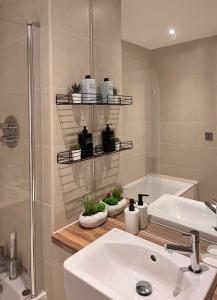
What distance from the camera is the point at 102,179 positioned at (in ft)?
5.32

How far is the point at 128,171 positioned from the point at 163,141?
330 mm

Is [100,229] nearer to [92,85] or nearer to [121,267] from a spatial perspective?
[121,267]

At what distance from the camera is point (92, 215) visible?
1.40 meters

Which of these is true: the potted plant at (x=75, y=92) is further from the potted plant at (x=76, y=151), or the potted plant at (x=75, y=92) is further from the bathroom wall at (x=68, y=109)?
the potted plant at (x=76, y=151)

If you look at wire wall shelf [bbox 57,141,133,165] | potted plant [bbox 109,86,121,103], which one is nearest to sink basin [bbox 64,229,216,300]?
wire wall shelf [bbox 57,141,133,165]

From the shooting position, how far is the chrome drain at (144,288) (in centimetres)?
101

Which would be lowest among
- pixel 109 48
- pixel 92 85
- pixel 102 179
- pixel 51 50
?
pixel 102 179

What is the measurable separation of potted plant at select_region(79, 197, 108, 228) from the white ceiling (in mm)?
968

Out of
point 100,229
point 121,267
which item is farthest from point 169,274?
point 100,229

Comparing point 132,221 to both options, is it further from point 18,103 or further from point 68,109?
point 18,103

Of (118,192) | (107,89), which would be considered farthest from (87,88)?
(118,192)

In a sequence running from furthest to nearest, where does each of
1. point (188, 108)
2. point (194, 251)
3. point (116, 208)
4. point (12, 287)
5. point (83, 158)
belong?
1. point (12, 287)
2. point (116, 208)
3. point (83, 158)
4. point (188, 108)
5. point (194, 251)

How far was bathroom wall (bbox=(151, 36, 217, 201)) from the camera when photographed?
3.99 feet

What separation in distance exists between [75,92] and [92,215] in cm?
71
